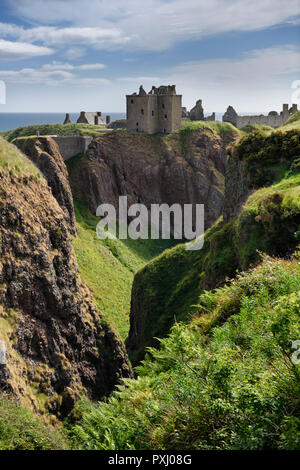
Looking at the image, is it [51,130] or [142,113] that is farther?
[51,130]

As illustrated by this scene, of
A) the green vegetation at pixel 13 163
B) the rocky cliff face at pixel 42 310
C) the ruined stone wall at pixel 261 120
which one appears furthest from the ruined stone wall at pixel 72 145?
the rocky cliff face at pixel 42 310

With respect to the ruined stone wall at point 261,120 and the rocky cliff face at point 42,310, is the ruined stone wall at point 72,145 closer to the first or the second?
the ruined stone wall at point 261,120

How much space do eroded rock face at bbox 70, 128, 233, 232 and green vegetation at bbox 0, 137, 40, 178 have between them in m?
37.9

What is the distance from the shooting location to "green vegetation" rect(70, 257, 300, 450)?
7.36m

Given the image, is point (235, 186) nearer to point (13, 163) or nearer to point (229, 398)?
point (13, 163)

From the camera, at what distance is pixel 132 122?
A: 65375 mm

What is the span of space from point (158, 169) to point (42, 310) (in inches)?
1958

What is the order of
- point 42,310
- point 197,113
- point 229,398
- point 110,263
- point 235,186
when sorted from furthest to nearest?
1. point 197,113
2. point 110,263
3. point 235,186
4. point 42,310
5. point 229,398

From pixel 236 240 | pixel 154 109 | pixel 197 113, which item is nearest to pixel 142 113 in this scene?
pixel 154 109

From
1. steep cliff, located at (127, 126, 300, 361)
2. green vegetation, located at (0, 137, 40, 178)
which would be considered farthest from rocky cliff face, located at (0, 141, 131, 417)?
steep cliff, located at (127, 126, 300, 361)

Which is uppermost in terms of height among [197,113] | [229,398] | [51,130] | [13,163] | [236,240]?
[197,113]

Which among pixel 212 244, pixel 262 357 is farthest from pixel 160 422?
pixel 212 244

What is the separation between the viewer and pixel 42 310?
1655 centimetres

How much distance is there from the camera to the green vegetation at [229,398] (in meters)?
7.36
